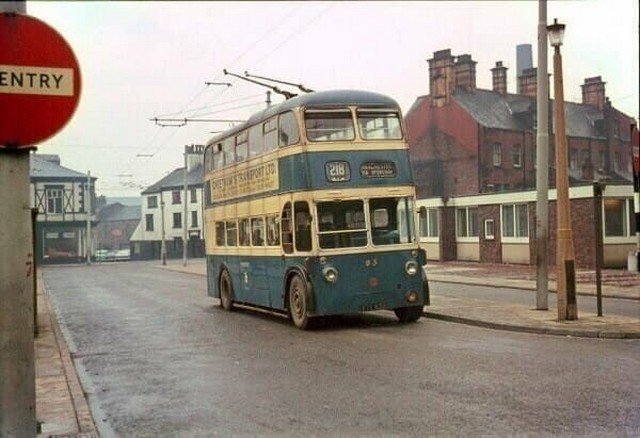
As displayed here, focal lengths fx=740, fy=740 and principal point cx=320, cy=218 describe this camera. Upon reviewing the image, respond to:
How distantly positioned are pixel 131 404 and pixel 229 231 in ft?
32.8

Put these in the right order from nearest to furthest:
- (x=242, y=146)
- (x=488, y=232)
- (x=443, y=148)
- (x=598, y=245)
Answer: (x=598, y=245) → (x=242, y=146) → (x=488, y=232) → (x=443, y=148)

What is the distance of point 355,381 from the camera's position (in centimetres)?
877

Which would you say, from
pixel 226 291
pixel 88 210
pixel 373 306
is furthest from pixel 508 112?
pixel 373 306

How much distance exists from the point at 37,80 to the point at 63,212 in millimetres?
71867

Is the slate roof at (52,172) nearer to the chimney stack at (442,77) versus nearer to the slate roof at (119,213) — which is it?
the slate roof at (119,213)

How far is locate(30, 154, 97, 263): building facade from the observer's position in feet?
233

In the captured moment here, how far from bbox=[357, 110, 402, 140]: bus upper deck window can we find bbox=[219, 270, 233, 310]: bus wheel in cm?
618

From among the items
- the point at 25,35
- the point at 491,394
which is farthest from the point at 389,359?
the point at 25,35

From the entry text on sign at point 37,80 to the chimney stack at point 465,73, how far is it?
51.5 meters

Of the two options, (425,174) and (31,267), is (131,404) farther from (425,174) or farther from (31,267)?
(425,174)

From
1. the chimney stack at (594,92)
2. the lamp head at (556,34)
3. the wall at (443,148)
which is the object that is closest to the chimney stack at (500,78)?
the wall at (443,148)

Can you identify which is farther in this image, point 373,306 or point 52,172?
point 52,172

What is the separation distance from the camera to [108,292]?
27.7m

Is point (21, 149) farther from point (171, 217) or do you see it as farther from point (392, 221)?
point (171, 217)
